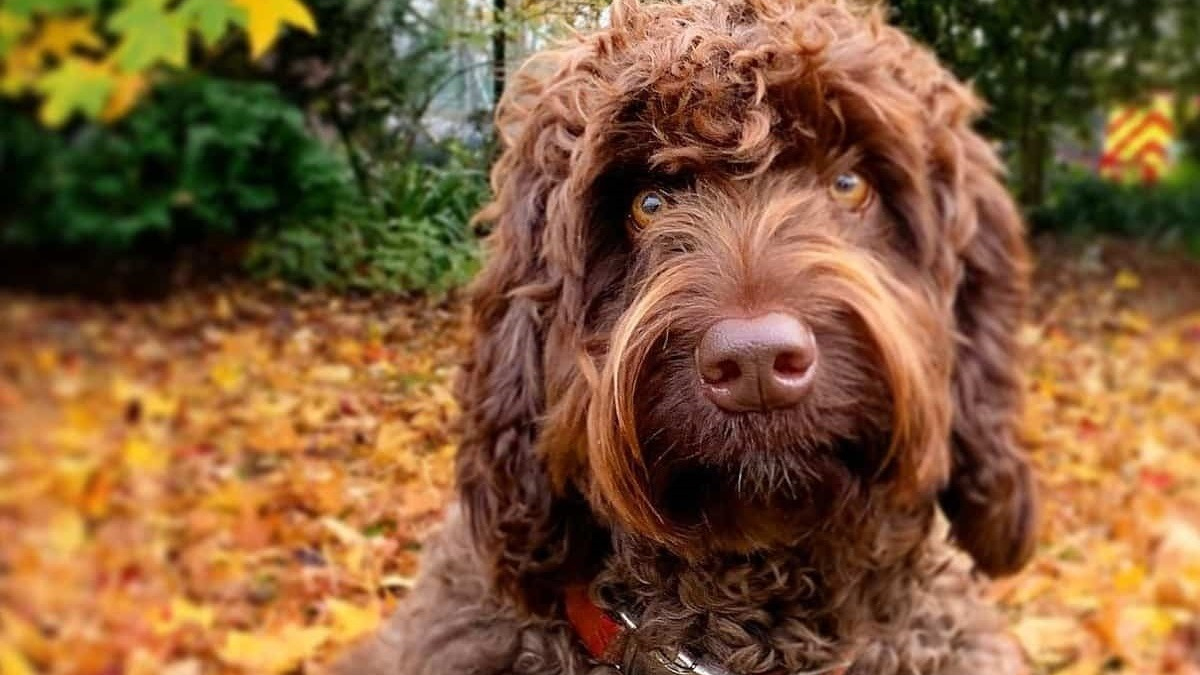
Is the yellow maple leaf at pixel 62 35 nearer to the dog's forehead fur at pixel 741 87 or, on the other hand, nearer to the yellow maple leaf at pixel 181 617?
the dog's forehead fur at pixel 741 87

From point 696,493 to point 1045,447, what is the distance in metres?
2.83

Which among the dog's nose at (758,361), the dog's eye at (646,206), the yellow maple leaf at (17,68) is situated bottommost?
the dog's nose at (758,361)

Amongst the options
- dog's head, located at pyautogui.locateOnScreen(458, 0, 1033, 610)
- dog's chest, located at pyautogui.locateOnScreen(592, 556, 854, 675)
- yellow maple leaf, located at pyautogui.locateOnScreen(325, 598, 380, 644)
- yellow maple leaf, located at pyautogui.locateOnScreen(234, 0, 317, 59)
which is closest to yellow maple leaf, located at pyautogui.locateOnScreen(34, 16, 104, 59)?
yellow maple leaf, located at pyautogui.locateOnScreen(234, 0, 317, 59)

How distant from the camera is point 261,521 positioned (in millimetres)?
2648

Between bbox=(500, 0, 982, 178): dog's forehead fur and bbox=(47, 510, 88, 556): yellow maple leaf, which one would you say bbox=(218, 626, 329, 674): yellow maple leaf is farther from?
bbox=(500, 0, 982, 178): dog's forehead fur

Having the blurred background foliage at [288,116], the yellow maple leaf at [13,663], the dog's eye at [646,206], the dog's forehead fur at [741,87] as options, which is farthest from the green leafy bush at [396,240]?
the yellow maple leaf at [13,663]

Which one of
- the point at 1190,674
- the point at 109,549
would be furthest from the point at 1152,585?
the point at 109,549

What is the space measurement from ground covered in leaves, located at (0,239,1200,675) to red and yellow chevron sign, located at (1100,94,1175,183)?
0.54 meters

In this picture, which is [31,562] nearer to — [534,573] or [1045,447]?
[534,573]

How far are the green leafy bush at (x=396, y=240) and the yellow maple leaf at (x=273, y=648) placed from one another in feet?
3.25

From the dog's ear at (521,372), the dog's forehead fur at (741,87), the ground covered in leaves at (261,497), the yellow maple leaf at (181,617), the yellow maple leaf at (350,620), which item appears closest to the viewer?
the ground covered in leaves at (261,497)

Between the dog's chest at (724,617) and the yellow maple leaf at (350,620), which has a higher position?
the dog's chest at (724,617)

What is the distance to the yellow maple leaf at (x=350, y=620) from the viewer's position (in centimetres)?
296

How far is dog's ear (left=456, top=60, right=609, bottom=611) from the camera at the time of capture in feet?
7.31
